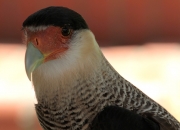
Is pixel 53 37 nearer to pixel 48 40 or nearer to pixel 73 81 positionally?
pixel 48 40

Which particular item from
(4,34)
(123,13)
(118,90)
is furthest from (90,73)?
(4,34)

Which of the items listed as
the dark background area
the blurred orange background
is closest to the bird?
the blurred orange background

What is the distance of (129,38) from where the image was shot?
1704 mm

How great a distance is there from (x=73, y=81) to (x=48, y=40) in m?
0.12

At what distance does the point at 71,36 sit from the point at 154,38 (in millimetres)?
1000

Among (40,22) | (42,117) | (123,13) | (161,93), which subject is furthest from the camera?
(123,13)

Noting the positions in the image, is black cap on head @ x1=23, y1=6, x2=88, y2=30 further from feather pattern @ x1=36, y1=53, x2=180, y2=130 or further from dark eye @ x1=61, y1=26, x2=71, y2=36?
feather pattern @ x1=36, y1=53, x2=180, y2=130

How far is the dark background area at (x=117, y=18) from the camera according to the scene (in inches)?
64.0

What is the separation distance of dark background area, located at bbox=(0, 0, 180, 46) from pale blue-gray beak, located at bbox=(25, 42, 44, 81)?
892 mm

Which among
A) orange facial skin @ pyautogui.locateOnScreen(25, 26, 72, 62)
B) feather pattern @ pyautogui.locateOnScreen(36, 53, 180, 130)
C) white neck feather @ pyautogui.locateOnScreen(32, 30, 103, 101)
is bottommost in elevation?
feather pattern @ pyautogui.locateOnScreen(36, 53, 180, 130)

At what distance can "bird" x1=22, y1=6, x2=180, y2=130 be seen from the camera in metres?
0.75

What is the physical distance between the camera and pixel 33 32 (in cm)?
76

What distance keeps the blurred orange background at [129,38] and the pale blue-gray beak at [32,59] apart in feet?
2.46

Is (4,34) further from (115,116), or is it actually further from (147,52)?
(115,116)
